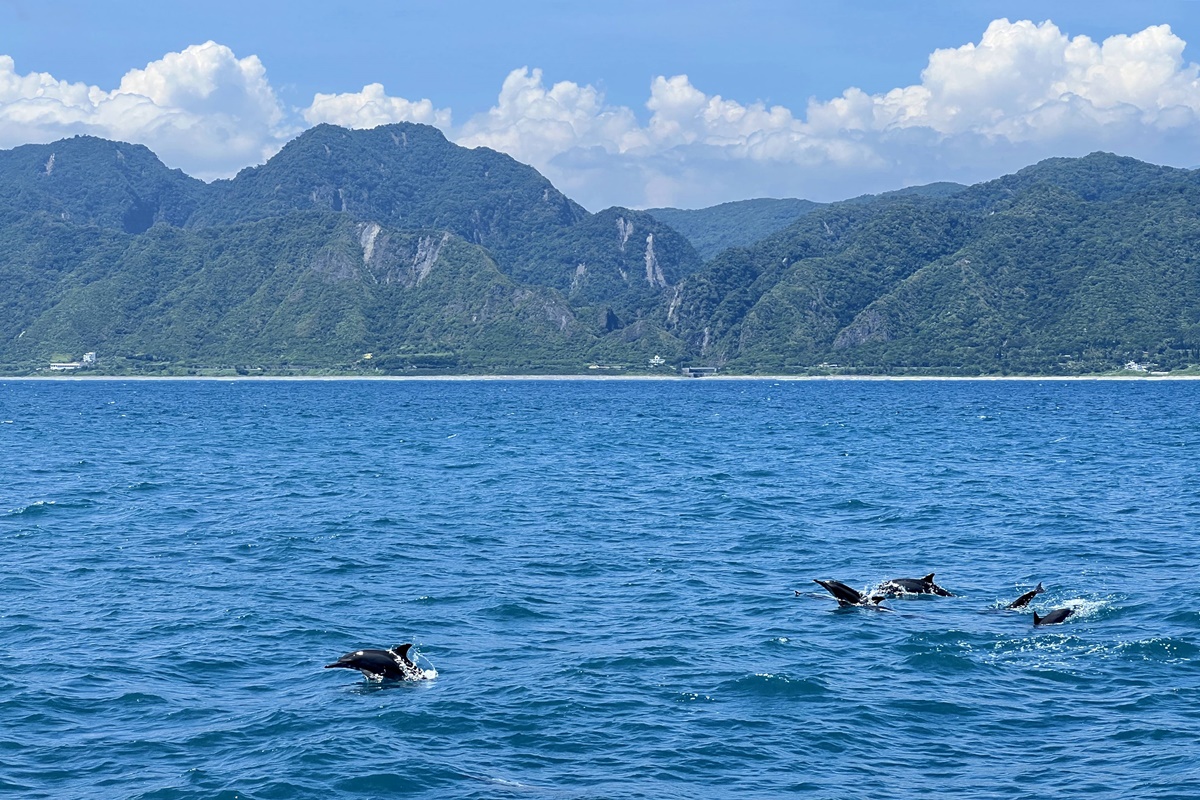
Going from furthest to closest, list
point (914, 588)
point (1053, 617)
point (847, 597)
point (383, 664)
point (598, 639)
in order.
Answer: point (914, 588) < point (847, 597) < point (1053, 617) < point (598, 639) < point (383, 664)

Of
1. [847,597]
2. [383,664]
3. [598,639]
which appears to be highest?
[847,597]

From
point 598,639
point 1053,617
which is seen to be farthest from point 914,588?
point 598,639

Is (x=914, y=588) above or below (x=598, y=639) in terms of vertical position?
above

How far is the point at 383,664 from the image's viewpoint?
2797cm

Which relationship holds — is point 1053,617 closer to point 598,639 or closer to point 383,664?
point 598,639

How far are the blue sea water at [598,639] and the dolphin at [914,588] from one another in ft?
1.87

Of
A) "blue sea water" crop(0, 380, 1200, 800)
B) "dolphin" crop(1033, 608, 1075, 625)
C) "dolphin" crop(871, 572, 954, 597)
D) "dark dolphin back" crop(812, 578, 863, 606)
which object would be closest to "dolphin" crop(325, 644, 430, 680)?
"blue sea water" crop(0, 380, 1200, 800)

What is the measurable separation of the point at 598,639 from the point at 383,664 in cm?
647

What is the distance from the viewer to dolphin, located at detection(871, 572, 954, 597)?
37.1m

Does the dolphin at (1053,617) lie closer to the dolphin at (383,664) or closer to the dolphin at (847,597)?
the dolphin at (847,597)

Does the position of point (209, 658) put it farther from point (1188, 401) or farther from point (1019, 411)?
point (1188, 401)

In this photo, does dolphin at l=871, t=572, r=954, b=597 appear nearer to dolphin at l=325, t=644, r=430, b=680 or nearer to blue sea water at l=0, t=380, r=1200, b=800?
blue sea water at l=0, t=380, r=1200, b=800

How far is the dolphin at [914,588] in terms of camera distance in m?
37.1

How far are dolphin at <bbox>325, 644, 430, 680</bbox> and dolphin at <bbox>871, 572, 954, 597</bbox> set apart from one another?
1590 cm
